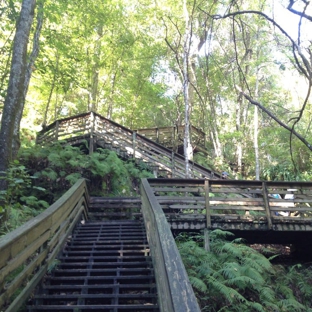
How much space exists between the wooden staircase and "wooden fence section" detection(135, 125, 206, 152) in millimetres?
13818

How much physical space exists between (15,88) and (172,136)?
14.8m

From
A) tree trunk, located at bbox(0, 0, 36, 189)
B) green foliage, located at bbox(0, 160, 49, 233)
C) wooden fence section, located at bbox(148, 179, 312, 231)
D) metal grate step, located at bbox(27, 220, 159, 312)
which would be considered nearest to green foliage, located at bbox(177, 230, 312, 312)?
wooden fence section, located at bbox(148, 179, 312, 231)

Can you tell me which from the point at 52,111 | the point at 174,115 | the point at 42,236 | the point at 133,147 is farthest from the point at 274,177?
the point at 42,236

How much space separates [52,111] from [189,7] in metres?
16.4

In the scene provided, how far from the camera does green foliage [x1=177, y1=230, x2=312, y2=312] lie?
5.05 meters

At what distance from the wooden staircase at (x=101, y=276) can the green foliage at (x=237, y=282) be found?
99 centimetres

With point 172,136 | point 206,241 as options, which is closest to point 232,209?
point 206,241

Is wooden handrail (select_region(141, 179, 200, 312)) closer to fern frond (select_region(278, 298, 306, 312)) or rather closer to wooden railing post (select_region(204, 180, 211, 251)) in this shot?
fern frond (select_region(278, 298, 306, 312))

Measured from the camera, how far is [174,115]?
27484 millimetres

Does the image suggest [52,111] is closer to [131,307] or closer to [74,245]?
[74,245]

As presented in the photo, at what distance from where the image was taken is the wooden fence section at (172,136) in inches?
811

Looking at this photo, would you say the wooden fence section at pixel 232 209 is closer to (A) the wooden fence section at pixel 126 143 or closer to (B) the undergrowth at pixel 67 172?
(B) the undergrowth at pixel 67 172

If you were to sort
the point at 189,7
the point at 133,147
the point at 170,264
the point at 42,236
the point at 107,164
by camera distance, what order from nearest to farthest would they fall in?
the point at 170,264 → the point at 42,236 → the point at 107,164 → the point at 133,147 → the point at 189,7

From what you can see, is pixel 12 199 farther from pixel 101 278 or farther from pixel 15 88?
pixel 101 278
